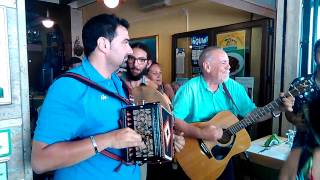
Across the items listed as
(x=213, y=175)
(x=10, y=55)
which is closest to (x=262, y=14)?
(x=213, y=175)

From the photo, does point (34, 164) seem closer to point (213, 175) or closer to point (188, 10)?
point (213, 175)

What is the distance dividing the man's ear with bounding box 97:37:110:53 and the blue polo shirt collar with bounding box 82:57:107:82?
88 millimetres

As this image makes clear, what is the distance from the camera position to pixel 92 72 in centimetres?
119

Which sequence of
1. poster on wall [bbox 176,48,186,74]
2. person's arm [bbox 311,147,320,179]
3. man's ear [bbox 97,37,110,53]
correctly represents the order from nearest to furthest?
person's arm [bbox 311,147,320,179], man's ear [bbox 97,37,110,53], poster on wall [bbox 176,48,186,74]

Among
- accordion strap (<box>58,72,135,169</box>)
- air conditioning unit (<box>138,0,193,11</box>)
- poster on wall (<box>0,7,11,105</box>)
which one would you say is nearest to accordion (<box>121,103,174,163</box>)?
accordion strap (<box>58,72,135,169</box>)

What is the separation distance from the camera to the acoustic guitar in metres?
2.14

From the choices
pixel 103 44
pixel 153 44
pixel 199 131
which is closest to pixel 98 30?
pixel 103 44

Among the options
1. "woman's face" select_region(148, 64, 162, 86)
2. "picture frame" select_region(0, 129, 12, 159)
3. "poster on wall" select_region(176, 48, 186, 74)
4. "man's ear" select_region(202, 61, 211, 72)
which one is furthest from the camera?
"poster on wall" select_region(176, 48, 186, 74)

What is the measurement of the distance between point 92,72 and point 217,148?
1371 millimetres

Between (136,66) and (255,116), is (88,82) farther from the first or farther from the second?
(255,116)

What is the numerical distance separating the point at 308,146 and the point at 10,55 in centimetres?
112

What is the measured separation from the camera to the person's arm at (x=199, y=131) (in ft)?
6.86

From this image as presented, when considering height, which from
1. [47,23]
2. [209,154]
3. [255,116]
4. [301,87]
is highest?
[47,23]

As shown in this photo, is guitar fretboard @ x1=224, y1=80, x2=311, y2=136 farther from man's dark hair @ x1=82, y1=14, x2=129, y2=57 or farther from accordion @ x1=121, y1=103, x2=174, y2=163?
man's dark hair @ x1=82, y1=14, x2=129, y2=57
